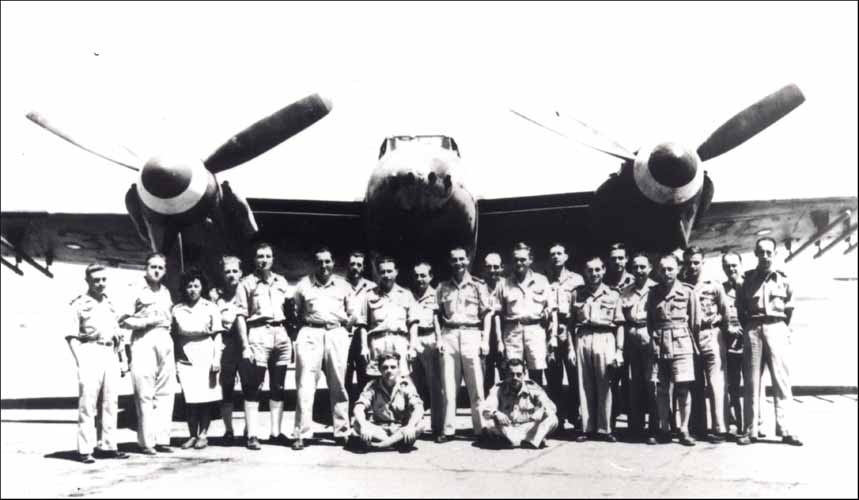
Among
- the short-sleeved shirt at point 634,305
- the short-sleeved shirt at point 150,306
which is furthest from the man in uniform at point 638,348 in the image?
the short-sleeved shirt at point 150,306

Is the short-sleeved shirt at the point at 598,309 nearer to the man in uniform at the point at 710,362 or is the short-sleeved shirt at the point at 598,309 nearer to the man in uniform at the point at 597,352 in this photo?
the man in uniform at the point at 597,352

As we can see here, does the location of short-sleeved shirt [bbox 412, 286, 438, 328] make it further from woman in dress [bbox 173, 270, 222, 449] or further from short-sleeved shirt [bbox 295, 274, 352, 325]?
woman in dress [bbox 173, 270, 222, 449]

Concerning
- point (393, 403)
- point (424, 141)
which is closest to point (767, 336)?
point (393, 403)

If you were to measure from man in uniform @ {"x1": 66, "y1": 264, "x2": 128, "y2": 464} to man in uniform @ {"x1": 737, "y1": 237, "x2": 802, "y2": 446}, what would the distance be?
631 cm

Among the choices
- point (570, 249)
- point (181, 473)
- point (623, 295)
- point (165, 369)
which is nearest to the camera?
point (181, 473)

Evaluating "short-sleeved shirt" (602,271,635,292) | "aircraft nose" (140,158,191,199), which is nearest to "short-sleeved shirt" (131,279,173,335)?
"aircraft nose" (140,158,191,199)

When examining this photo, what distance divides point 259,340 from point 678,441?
4533 millimetres

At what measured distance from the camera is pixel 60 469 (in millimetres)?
6340

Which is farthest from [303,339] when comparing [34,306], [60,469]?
[34,306]

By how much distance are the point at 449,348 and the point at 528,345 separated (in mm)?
870

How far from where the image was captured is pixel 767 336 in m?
7.47

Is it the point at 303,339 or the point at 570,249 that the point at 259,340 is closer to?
the point at 303,339

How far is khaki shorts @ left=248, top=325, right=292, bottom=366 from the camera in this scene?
7629 mm

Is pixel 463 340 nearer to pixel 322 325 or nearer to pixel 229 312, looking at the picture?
pixel 322 325
